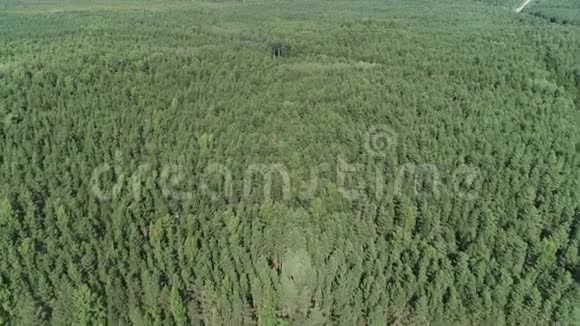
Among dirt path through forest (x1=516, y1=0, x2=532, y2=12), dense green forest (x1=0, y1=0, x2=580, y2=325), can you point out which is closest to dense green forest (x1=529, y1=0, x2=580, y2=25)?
dirt path through forest (x1=516, y1=0, x2=532, y2=12)

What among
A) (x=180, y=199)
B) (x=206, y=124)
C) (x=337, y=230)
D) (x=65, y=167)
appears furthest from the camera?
(x=206, y=124)

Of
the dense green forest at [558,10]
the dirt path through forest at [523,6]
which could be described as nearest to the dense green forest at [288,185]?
the dense green forest at [558,10]

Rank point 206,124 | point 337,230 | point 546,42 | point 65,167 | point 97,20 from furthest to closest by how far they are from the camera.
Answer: point 97,20
point 546,42
point 206,124
point 65,167
point 337,230

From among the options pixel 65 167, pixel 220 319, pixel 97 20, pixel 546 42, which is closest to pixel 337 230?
pixel 220 319

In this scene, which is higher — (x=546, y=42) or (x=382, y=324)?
(x=546, y=42)

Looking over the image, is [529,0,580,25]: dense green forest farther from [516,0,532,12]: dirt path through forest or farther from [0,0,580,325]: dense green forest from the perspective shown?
[0,0,580,325]: dense green forest

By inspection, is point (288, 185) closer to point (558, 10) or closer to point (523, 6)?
point (558, 10)

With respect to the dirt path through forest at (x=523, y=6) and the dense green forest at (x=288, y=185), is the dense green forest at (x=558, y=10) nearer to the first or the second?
the dirt path through forest at (x=523, y=6)

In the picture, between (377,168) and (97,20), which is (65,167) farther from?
(97,20)
